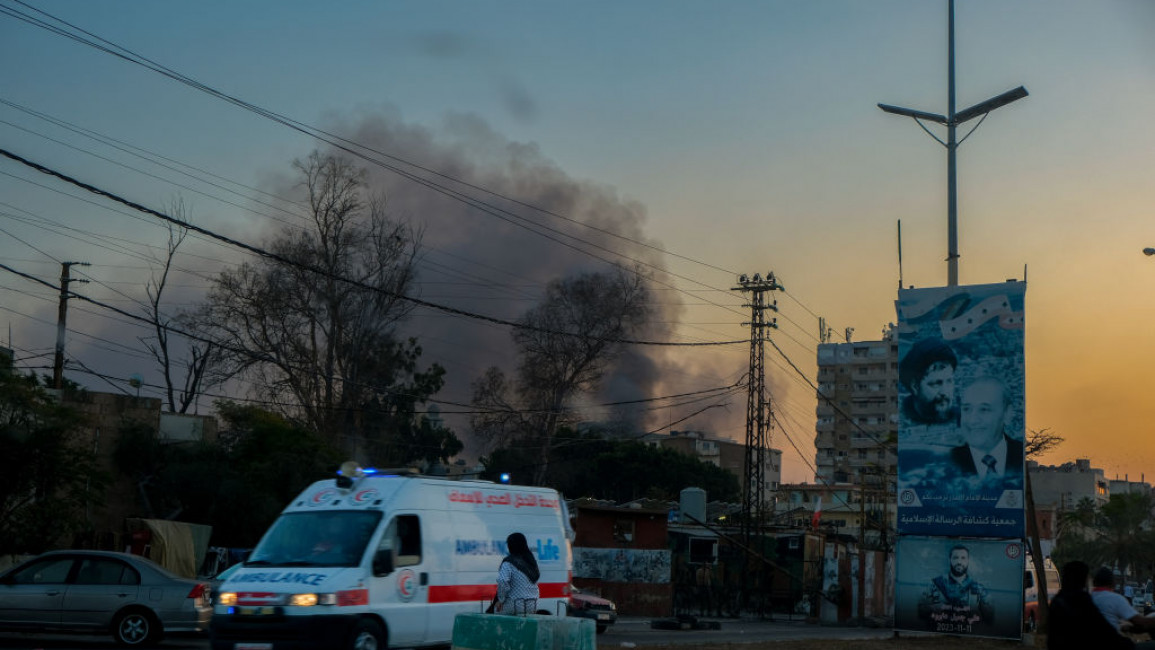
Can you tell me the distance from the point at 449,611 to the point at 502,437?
49067 millimetres

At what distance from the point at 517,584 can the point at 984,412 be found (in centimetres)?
1441

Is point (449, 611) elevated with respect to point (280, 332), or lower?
lower

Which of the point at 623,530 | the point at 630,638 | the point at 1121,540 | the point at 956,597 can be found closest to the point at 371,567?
the point at 630,638

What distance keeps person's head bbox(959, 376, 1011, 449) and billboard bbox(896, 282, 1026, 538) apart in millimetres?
21

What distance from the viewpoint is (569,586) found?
56.5ft

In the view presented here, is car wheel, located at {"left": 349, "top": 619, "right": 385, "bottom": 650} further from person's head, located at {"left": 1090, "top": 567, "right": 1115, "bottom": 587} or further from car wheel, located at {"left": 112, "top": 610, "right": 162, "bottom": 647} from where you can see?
person's head, located at {"left": 1090, "top": 567, "right": 1115, "bottom": 587}

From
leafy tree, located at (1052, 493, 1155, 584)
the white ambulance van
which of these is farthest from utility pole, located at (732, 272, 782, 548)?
leafy tree, located at (1052, 493, 1155, 584)

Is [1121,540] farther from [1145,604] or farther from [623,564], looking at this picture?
[1145,604]

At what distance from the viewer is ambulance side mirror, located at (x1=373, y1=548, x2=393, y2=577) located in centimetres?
1377

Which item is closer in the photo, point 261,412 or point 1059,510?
point 261,412

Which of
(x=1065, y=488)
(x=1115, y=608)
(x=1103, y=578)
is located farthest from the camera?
(x=1065, y=488)

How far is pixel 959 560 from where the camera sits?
24172 mm

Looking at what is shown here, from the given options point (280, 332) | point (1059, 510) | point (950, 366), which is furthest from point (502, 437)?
point (1059, 510)

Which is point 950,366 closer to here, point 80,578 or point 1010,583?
point 1010,583
